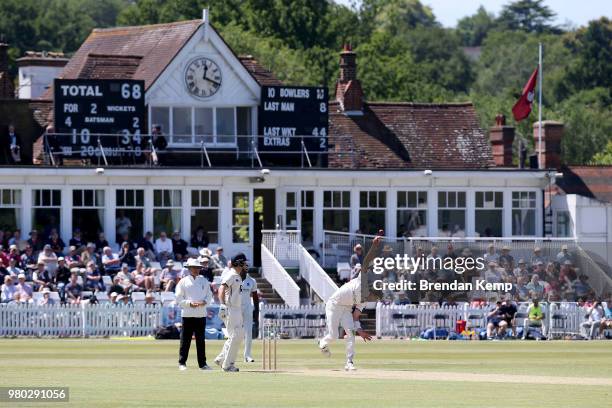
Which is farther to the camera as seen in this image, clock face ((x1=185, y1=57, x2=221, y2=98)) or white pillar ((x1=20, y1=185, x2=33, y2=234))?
clock face ((x1=185, y1=57, x2=221, y2=98))

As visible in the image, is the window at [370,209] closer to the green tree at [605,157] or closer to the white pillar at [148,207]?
the white pillar at [148,207]

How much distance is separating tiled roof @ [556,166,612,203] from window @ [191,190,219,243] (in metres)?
11.1

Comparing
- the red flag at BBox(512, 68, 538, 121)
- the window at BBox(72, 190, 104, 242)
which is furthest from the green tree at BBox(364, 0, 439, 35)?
the window at BBox(72, 190, 104, 242)

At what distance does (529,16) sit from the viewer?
154750 mm

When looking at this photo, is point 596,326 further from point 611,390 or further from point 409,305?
point 611,390

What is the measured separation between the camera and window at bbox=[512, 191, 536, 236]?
143 ft

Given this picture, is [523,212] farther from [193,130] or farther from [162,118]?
[162,118]

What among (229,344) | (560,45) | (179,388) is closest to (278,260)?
(229,344)

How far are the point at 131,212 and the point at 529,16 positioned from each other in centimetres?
11926

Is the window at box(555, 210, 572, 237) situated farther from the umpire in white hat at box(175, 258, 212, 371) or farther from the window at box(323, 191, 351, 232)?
the umpire in white hat at box(175, 258, 212, 371)

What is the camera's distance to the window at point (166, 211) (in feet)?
131

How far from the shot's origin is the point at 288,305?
117 feet

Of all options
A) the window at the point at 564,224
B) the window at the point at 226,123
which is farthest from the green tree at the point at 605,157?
the window at the point at 226,123

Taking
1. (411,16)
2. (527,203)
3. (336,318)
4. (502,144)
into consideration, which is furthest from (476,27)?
(336,318)
